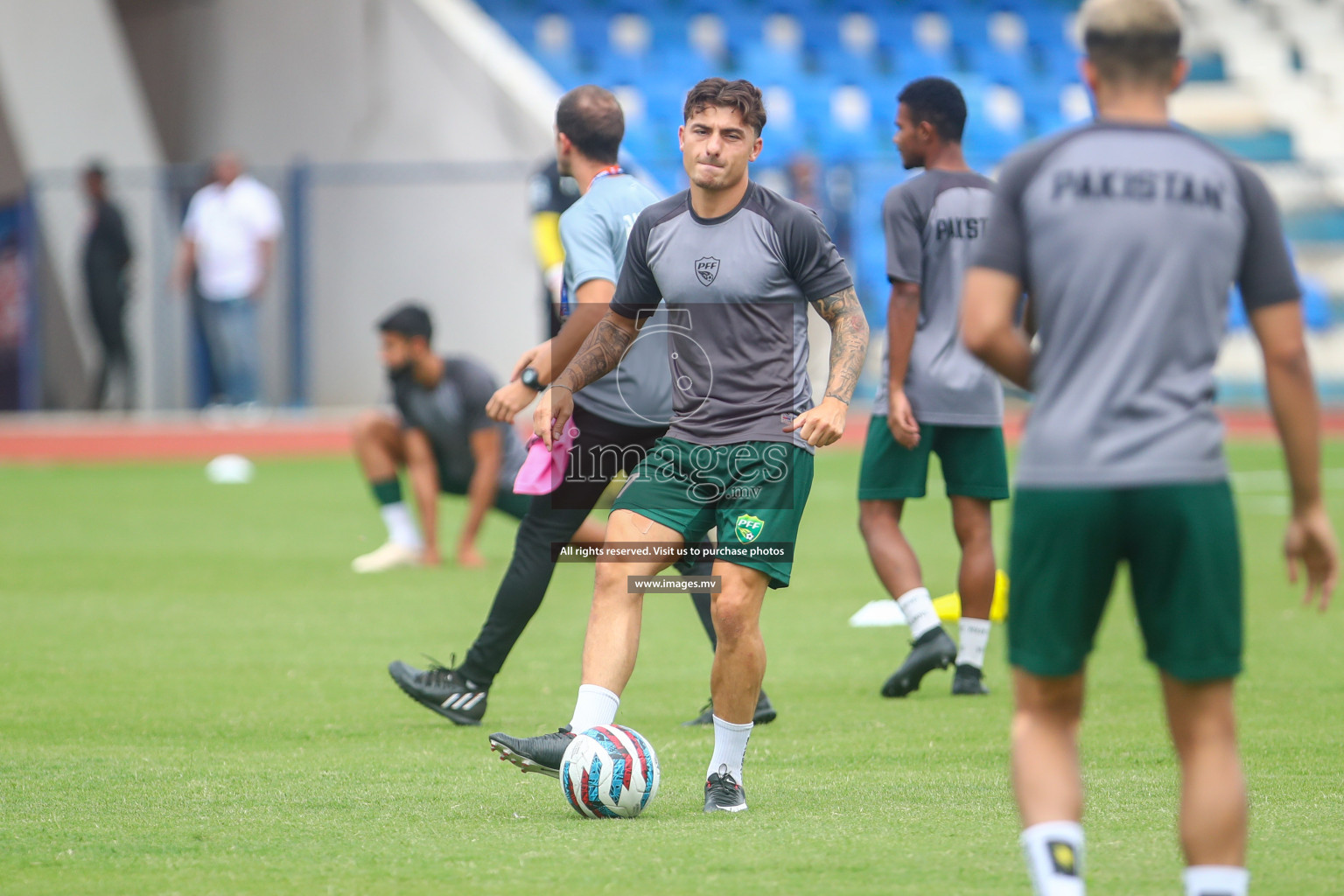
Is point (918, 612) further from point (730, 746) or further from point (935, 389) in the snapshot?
point (730, 746)

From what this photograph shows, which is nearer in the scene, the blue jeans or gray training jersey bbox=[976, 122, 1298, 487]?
gray training jersey bbox=[976, 122, 1298, 487]

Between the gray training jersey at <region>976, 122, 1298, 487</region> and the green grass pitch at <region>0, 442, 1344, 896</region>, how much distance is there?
3.96 feet

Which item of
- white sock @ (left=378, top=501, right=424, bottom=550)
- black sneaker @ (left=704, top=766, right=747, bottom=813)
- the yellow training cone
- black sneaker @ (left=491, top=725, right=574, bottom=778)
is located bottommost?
white sock @ (left=378, top=501, right=424, bottom=550)

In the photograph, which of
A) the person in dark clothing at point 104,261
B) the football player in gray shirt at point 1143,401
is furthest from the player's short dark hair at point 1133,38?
the person in dark clothing at point 104,261

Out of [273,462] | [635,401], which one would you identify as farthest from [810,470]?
[273,462]

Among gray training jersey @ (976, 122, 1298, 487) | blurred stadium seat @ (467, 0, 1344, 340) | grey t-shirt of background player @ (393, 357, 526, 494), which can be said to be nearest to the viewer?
gray training jersey @ (976, 122, 1298, 487)

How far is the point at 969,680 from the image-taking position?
271 inches

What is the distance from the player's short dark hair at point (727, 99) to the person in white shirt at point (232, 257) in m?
14.2

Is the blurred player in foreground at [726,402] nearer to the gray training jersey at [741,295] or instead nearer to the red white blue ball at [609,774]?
the gray training jersey at [741,295]

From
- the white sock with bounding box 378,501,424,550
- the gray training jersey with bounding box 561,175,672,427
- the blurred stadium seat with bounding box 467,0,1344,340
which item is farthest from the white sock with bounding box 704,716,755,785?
the blurred stadium seat with bounding box 467,0,1344,340

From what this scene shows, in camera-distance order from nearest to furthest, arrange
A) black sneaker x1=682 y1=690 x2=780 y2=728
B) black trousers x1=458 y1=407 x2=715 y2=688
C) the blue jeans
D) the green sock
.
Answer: black trousers x1=458 y1=407 x2=715 y2=688 < black sneaker x1=682 y1=690 x2=780 y2=728 < the green sock < the blue jeans

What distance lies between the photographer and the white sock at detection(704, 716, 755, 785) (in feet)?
15.9

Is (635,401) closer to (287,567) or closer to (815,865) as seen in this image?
(815,865)

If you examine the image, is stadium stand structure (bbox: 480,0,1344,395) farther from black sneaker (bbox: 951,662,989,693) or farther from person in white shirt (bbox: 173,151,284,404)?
black sneaker (bbox: 951,662,989,693)
